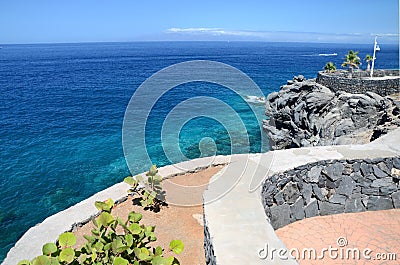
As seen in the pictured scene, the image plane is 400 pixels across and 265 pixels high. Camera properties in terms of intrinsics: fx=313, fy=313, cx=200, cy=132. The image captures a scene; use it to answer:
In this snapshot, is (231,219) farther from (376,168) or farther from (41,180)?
(41,180)

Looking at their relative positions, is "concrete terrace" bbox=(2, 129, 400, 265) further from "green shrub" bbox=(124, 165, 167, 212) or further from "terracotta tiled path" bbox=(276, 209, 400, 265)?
"terracotta tiled path" bbox=(276, 209, 400, 265)

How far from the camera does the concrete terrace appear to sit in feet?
13.8

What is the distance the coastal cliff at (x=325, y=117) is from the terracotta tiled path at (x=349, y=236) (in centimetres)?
1192

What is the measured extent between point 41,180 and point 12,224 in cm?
442

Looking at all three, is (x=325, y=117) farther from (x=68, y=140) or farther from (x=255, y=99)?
(x=255, y=99)

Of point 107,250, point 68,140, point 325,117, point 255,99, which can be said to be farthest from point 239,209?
point 255,99

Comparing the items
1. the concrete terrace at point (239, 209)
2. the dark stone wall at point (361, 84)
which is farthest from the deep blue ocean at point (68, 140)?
the dark stone wall at point (361, 84)

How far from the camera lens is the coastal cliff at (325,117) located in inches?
739

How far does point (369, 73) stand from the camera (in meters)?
27.3

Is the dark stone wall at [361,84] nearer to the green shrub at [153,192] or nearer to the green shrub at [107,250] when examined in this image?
the green shrub at [153,192]

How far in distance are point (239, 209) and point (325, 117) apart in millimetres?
18017

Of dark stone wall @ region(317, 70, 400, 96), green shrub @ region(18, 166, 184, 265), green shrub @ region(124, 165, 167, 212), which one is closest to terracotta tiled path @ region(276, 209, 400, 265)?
green shrub @ region(18, 166, 184, 265)

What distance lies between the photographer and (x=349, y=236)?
582cm

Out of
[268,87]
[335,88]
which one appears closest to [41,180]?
[335,88]
